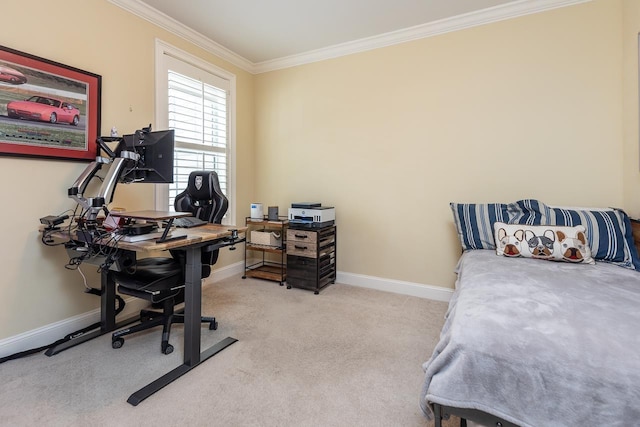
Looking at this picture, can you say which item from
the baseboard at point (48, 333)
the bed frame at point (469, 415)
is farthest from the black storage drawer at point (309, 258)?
the bed frame at point (469, 415)

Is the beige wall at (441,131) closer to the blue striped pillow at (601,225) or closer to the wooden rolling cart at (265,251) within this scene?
the blue striped pillow at (601,225)

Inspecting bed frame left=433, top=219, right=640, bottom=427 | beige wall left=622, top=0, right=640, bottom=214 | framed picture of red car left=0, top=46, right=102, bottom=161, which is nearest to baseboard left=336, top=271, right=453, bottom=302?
beige wall left=622, top=0, right=640, bottom=214

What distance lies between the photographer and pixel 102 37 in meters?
2.40

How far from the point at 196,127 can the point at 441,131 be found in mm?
2545

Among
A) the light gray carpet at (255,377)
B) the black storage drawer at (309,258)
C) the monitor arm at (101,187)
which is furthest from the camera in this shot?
the black storage drawer at (309,258)

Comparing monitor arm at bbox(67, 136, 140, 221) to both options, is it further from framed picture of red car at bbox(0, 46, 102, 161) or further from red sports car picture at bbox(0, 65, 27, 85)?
red sports car picture at bbox(0, 65, 27, 85)

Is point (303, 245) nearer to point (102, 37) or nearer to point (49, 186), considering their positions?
point (49, 186)

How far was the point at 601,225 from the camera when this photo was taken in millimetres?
2111

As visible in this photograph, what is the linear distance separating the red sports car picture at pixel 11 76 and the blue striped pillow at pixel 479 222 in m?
3.33

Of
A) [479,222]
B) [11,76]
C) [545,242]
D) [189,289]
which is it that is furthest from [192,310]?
[545,242]

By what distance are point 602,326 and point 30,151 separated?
3.20 m

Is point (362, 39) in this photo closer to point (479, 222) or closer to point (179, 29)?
point (179, 29)

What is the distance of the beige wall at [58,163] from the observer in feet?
6.48

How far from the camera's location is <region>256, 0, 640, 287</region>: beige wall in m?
2.44
